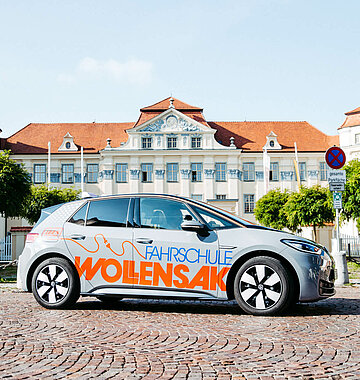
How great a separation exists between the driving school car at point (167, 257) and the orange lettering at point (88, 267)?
1 cm

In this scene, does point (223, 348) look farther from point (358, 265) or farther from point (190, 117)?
point (190, 117)

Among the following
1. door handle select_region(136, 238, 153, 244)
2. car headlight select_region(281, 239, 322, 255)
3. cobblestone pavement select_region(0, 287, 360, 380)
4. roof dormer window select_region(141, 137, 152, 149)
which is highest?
roof dormer window select_region(141, 137, 152, 149)

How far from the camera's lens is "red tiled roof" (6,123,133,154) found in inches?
2186

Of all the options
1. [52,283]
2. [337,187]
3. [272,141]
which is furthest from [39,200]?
[52,283]

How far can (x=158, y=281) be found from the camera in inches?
261

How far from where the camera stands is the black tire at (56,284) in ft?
22.8

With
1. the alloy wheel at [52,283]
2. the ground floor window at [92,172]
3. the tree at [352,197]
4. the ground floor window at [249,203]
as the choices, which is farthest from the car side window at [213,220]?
the ground floor window at [92,172]

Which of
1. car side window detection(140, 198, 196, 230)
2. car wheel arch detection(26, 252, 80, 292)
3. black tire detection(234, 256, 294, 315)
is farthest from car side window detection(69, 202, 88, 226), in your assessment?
black tire detection(234, 256, 294, 315)

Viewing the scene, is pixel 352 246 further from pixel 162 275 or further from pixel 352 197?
pixel 162 275

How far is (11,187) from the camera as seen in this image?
70.0 feet

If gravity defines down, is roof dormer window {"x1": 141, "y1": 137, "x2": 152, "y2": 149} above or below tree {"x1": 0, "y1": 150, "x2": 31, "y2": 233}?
above

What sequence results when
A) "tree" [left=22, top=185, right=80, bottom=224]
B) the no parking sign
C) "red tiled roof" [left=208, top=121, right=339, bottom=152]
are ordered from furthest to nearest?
1. "red tiled roof" [left=208, top=121, right=339, bottom=152]
2. "tree" [left=22, top=185, right=80, bottom=224]
3. the no parking sign

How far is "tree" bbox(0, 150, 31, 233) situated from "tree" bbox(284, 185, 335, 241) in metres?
16.3

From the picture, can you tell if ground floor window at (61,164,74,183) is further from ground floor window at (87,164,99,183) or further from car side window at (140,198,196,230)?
car side window at (140,198,196,230)
